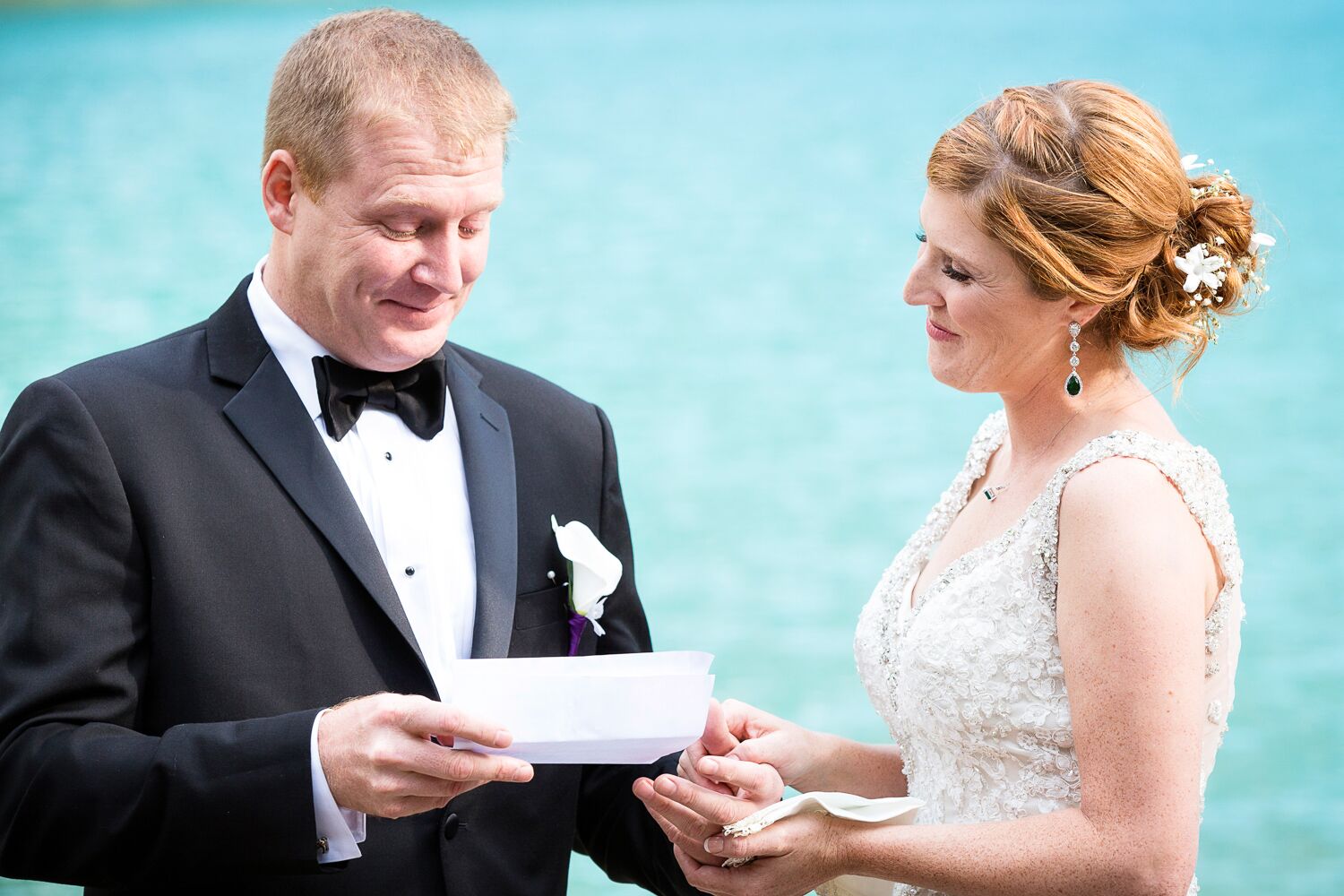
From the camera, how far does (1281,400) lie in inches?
477

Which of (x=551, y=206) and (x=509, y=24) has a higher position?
(x=509, y=24)

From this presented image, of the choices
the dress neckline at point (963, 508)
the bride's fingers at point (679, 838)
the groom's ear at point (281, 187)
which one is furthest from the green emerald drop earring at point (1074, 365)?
the groom's ear at point (281, 187)

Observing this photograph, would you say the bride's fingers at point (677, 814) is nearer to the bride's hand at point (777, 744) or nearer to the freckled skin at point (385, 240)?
the bride's hand at point (777, 744)

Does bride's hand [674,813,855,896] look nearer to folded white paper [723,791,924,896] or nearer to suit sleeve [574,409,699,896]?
folded white paper [723,791,924,896]

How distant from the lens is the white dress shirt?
7.79 feet

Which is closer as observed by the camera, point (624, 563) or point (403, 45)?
point (403, 45)

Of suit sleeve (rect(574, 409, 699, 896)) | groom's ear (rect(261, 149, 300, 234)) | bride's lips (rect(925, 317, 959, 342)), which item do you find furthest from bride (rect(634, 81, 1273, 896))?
groom's ear (rect(261, 149, 300, 234))

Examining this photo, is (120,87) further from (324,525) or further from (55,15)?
(324,525)

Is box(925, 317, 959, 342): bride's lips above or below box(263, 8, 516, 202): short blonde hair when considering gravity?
below

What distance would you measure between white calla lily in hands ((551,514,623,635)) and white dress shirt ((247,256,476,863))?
16cm

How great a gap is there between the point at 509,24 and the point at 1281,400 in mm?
17789

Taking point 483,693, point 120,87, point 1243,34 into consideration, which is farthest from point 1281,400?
point 120,87

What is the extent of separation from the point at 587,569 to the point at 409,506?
305 mm

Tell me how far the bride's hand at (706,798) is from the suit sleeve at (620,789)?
19 centimetres
